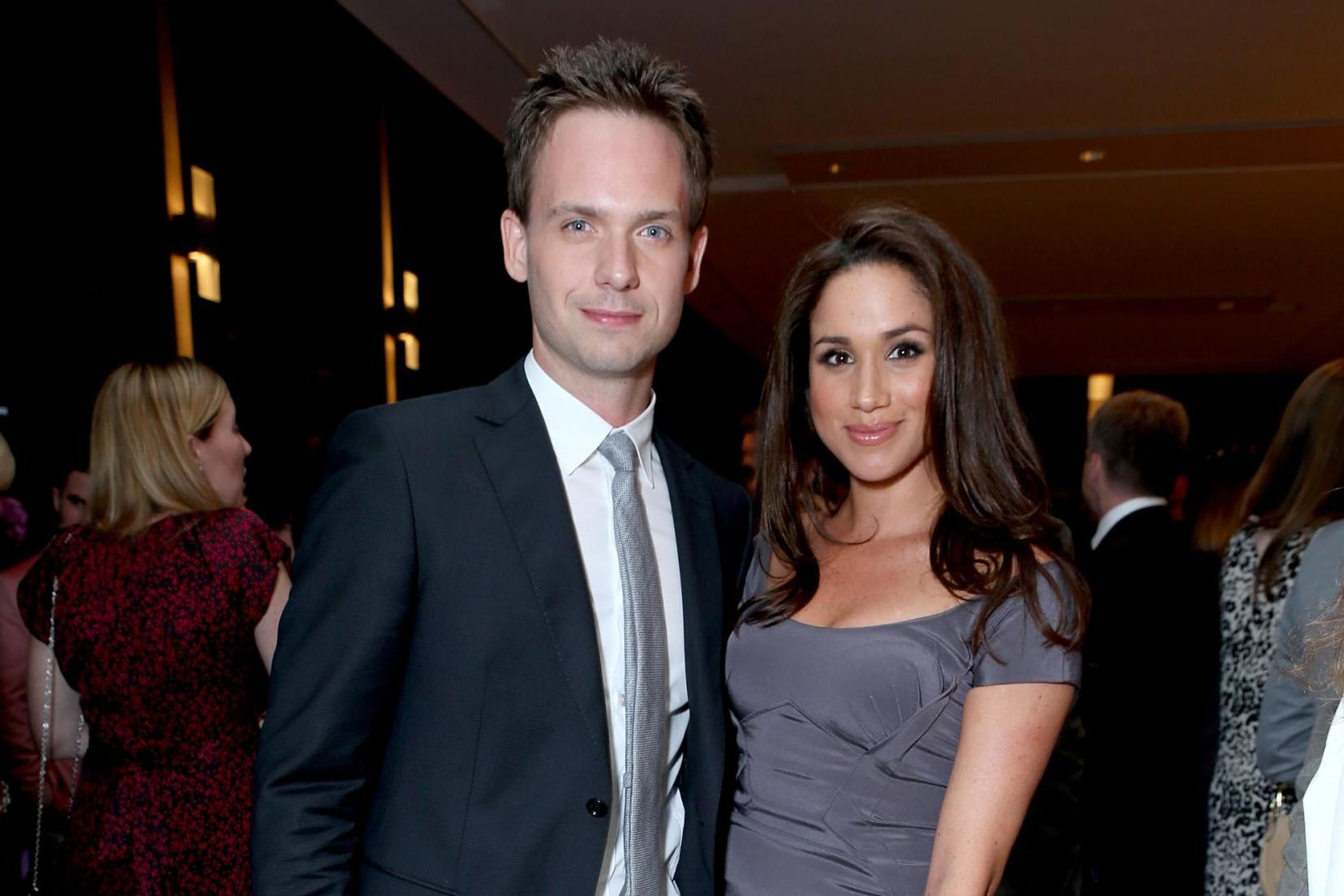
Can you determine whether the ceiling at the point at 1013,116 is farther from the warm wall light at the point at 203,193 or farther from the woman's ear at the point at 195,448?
the woman's ear at the point at 195,448

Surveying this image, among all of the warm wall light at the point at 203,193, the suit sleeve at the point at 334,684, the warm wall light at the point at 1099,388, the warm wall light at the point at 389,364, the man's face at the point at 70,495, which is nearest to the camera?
the suit sleeve at the point at 334,684

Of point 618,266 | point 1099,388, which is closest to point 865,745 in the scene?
point 618,266

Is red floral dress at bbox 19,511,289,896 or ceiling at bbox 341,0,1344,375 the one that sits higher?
ceiling at bbox 341,0,1344,375

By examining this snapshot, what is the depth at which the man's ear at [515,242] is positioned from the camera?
5.05 ft

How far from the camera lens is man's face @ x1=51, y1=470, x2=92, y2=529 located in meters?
2.91

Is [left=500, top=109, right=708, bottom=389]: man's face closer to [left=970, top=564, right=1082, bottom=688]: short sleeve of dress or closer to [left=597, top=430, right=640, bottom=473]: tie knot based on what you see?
[left=597, top=430, right=640, bottom=473]: tie knot

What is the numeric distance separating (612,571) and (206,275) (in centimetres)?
236

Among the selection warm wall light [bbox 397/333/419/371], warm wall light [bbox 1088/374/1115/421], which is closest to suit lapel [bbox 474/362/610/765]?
warm wall light [bbox 397/333/419/371]

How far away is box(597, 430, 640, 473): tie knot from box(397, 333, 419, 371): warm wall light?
3.26 meters

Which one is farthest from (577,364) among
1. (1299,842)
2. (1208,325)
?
(1208,325)

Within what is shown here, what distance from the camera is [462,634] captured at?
126cm

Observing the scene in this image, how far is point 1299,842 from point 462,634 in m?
0.93

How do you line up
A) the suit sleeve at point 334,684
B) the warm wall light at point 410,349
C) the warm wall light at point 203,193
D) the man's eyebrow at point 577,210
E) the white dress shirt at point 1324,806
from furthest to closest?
the warm wall light at point 410,349
the warm wall light at point 203,193
the man's eyebrow at point 577,210
the suit sleeve at point 334,684
the white dress shirt at point 1324,806

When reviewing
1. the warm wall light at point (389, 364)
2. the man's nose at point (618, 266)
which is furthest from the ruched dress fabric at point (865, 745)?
the warm wall light at point (389, 364)
